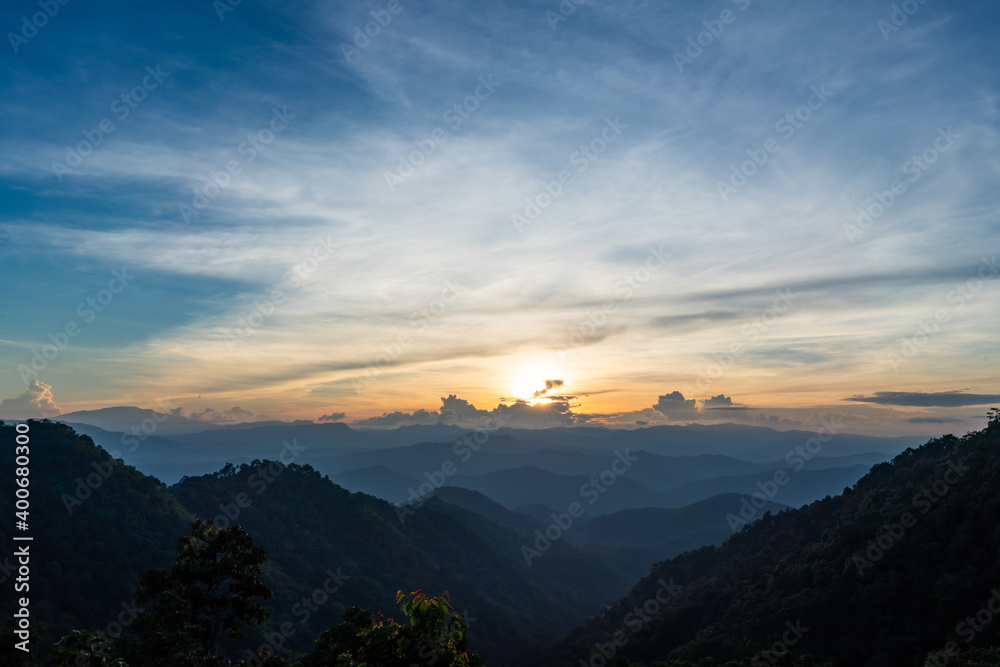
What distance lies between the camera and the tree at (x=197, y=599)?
71.5 ft

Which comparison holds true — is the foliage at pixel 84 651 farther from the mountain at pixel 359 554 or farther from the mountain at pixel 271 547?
the mountain at pixel 359 554

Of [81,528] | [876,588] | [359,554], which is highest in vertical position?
[81,528]

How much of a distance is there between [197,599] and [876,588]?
252ft

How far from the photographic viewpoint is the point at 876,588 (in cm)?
6575

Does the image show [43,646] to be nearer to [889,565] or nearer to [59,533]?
[59,533]

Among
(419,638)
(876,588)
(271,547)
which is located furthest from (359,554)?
(419,638)

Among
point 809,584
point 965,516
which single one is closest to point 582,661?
point 809,584

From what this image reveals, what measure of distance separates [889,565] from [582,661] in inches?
2055

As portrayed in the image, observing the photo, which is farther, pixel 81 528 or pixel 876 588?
pixel 81 528

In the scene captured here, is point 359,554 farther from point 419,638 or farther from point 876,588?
point 419,638

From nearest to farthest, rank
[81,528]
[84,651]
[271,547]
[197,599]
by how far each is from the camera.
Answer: [84,651] → [197,599] → [81,528] → [271,547]

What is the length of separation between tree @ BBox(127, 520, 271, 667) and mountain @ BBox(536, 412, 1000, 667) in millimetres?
32002

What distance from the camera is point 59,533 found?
87812mm

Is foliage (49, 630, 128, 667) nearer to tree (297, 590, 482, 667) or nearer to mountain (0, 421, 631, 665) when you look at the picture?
tree (297, 590, 482, 667)
